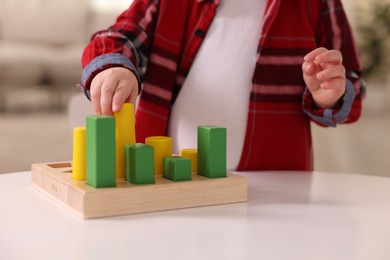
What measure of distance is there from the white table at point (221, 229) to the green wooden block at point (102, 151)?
0.05 m

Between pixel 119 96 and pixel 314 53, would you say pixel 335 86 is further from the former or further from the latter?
pixel 119 96

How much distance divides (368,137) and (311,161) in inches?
111

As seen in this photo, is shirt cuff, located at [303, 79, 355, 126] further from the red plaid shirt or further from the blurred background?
→ the blurred background

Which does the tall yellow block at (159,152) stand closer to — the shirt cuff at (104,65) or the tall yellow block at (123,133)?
the tall yellow block at (123,133)

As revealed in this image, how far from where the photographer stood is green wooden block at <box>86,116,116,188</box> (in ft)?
2.38

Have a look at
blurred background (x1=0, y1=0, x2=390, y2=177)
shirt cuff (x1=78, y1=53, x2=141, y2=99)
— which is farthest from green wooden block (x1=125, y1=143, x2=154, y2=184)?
blurred background (x1=0, y1=0, x2=390, y2=177)

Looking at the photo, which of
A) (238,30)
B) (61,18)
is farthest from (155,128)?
(61,18)

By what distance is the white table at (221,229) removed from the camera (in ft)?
1.98

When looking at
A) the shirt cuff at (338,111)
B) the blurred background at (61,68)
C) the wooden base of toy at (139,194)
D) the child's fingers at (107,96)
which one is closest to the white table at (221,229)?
the wooden base of toy at (139,194)

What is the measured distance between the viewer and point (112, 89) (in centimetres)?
92

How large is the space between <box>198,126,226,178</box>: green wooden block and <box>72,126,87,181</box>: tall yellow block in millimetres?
147

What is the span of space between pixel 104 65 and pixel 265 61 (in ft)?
1.02

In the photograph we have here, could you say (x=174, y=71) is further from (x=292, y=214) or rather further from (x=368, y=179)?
(x=292, y=214)

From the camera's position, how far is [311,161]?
128 centimetres
